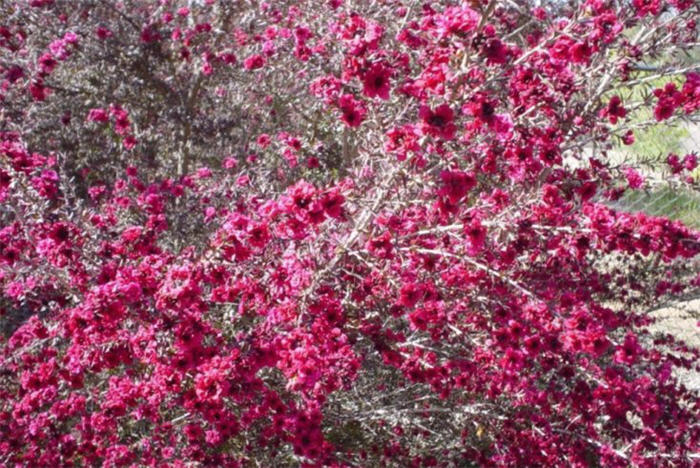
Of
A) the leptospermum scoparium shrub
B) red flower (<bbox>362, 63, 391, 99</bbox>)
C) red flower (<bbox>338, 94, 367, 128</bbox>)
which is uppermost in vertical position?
red flower (<bbox>362, 63, 391, 99</bbox>)

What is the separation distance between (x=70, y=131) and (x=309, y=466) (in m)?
4.98

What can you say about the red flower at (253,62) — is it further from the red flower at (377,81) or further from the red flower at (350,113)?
the red flower at (377,81)

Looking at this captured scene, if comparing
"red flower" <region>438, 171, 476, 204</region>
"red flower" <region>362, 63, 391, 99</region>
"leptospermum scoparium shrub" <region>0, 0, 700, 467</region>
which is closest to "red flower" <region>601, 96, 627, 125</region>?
"leptospermum scoparium shrub" <region>0, 0, 700, 467</region>

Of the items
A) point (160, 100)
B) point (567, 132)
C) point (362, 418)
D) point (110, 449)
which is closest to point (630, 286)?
point (567, 132)

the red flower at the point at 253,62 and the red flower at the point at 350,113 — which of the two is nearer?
the red flower at the point at 350,113

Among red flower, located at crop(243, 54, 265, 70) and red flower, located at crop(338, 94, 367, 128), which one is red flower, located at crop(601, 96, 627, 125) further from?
red flower, located at crop(243, 54, 265, 70)

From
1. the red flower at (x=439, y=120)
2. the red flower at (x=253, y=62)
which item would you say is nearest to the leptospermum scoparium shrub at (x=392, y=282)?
the red flower at (x=439, y=120)

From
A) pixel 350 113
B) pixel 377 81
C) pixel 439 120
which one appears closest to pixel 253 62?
pixel 350 113

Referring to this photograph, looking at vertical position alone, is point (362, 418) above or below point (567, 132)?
below

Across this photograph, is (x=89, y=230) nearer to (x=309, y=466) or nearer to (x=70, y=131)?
(x=309, y=466)

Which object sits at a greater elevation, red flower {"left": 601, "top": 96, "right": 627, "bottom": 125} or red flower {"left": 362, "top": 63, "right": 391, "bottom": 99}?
red flower {"left": 362, "top": 63, "right": 391, "bottom": 99}

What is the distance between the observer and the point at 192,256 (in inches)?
139

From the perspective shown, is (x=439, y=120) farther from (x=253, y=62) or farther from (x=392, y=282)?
(x=253, y=62)

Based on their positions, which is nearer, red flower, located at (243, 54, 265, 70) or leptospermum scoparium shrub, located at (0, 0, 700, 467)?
leptospermum scoparium shrub, located at (0, 0, 700, 467)
